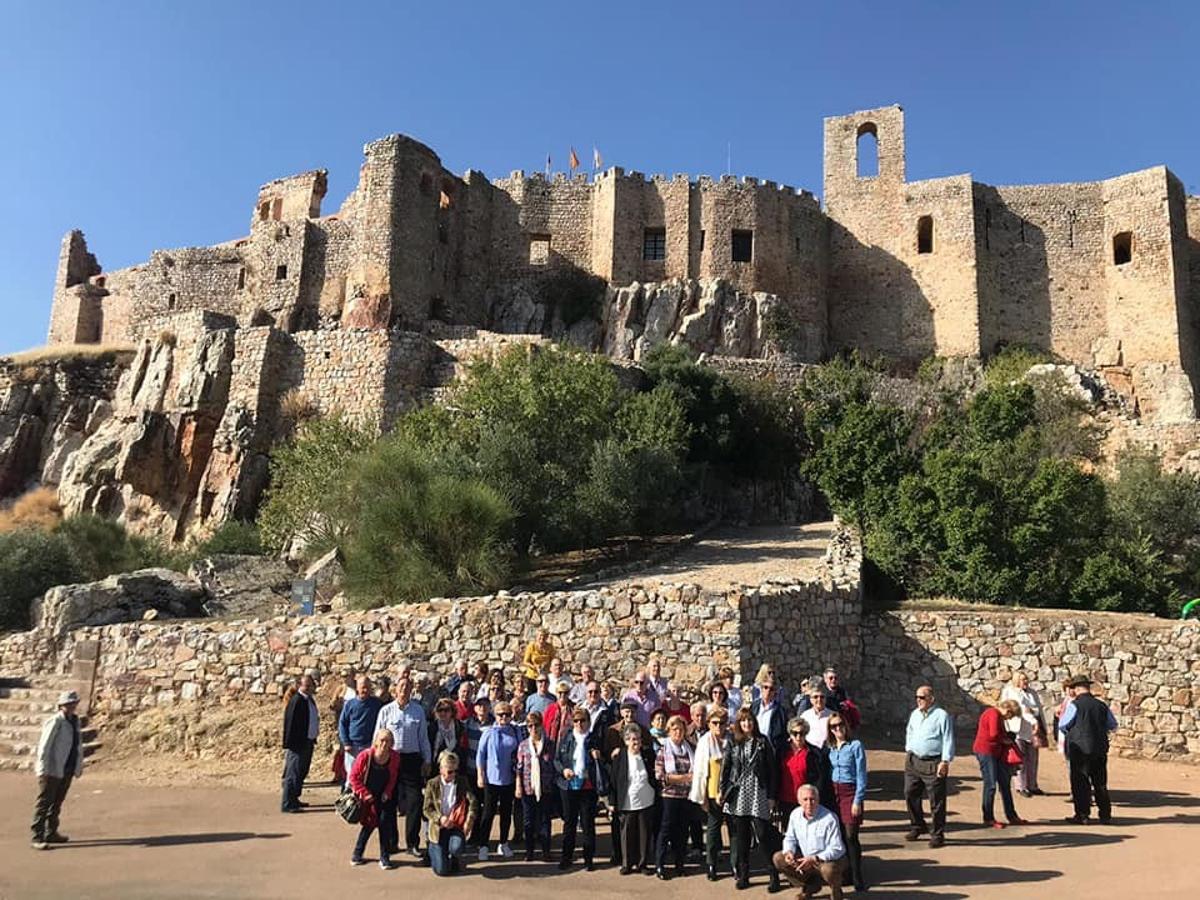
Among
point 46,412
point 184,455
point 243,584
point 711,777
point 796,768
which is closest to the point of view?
point 796,768

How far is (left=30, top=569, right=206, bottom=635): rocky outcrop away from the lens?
54.2ft

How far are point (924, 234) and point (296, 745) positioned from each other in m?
38.9

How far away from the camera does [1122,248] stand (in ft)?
135

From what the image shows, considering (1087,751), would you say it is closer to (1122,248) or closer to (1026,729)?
(1026,729)

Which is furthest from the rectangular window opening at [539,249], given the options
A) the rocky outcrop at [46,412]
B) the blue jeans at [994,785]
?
the blue jeans at [994,785]

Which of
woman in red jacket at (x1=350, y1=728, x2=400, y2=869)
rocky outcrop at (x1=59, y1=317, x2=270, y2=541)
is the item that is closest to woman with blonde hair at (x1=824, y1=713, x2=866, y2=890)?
woman in red jacket at (x1=350, y1=728, x2=400, y2=869)

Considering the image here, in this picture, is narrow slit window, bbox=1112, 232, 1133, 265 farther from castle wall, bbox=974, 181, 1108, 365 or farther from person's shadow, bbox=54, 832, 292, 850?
person's shadow, bbox=54, 832, 292, 850

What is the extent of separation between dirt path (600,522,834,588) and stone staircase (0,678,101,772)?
27.1 ft

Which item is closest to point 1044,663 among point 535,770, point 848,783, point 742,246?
point 848,783

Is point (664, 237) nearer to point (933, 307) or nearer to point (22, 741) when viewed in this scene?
point (933, 307)

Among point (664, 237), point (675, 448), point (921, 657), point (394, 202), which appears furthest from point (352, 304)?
point (921, 657)

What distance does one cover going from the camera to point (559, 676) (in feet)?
35.9

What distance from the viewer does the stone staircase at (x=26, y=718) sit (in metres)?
13.4

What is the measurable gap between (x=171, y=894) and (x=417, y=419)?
15.7 metres
